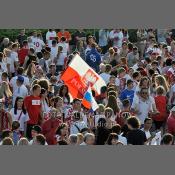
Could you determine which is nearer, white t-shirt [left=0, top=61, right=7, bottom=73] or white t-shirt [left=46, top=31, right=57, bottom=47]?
white t-shirt [left=0, top=61, right=7, bottom=73]

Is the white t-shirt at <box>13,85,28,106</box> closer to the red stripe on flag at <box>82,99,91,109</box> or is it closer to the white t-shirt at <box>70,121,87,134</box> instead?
the red stripe on flag at <box>82,99,91,109</box>

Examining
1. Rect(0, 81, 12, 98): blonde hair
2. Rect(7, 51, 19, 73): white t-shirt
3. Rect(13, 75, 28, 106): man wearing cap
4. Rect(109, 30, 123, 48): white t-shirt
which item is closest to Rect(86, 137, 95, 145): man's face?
Rect(13, 75, 28, 106): man wearing cap

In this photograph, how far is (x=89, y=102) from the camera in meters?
19.9

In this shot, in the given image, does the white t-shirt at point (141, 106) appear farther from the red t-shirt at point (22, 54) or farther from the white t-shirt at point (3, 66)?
the red t-shirt at point (22, 54)

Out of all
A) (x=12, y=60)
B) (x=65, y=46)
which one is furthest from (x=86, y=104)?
(x=65, y=46)

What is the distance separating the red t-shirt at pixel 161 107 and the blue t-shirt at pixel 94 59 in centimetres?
614

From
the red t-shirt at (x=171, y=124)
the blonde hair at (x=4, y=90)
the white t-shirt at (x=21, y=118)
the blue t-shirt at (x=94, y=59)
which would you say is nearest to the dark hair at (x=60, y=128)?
Result: the white t-shirt at (x=21, y=118)

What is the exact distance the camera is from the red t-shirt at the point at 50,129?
1772 centimetres

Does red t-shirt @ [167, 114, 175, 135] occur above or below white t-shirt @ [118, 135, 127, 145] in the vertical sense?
above

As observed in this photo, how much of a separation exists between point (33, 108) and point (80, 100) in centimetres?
94

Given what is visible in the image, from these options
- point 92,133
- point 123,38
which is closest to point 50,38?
point 123,38

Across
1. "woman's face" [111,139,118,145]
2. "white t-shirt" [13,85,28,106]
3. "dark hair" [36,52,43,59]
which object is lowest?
"woman's face" [111,139,118,145]

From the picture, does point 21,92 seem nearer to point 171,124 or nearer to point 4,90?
point 4,90

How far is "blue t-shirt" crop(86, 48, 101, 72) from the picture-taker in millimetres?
26312
